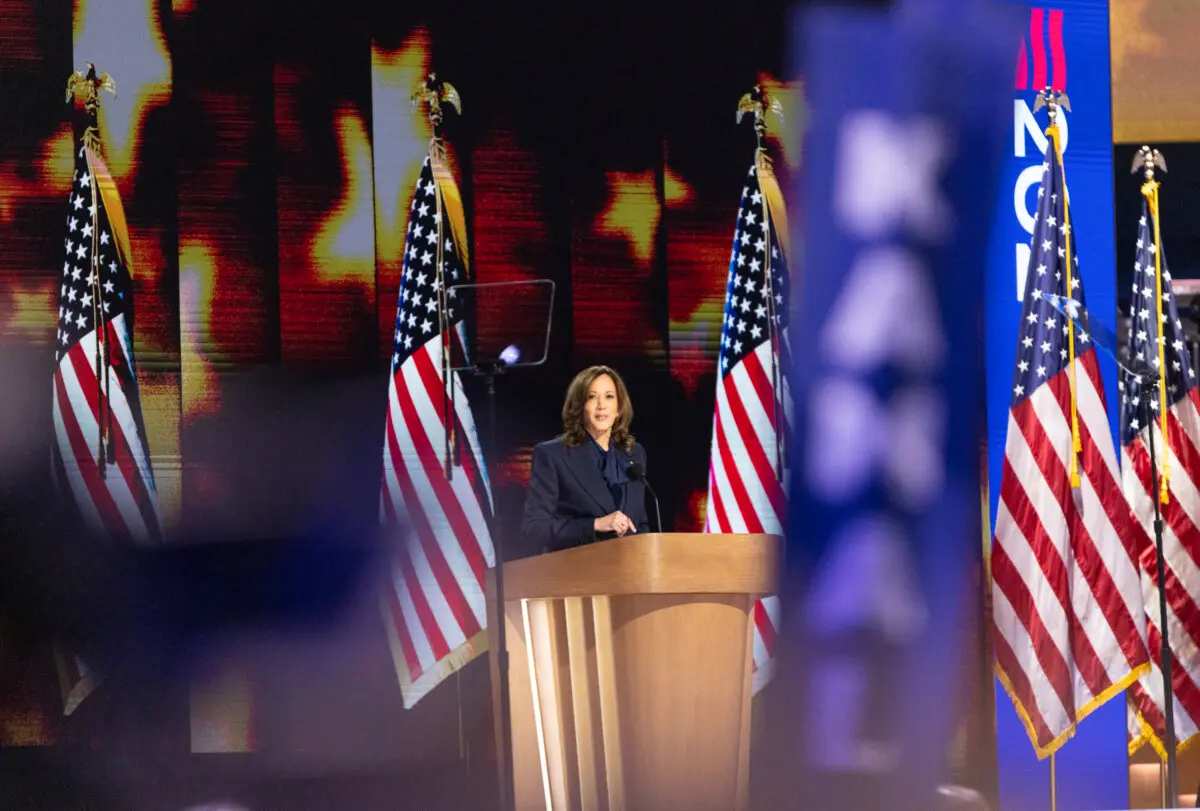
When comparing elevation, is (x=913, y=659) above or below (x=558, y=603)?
below

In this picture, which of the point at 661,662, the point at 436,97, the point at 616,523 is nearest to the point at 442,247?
the point at 436,97

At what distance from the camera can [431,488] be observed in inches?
209

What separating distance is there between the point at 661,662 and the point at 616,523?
0.50 meters

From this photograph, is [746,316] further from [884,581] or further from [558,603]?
[558,603]

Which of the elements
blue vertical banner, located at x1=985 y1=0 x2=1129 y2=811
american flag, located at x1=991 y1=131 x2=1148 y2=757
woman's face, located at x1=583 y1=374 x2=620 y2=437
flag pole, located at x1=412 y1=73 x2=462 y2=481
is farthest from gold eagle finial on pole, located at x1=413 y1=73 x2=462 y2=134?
american flag, located at x1=991 y1=131 x2=1148 y2=757

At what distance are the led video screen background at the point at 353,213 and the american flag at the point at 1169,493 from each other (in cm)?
69

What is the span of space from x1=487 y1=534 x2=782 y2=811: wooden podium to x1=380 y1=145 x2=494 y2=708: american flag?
4.88 ft

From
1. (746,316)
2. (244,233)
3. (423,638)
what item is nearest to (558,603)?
(423,638)

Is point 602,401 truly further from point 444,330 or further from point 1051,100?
point 1051,100

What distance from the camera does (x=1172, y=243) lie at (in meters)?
5.80

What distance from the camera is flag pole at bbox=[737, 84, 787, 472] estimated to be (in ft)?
17.9

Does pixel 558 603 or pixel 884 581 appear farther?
pixel 884 581

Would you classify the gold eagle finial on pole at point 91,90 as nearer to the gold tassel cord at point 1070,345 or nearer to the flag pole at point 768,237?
the flag pole at point 768,237

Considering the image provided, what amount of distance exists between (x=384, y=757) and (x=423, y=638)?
1.56 ft
